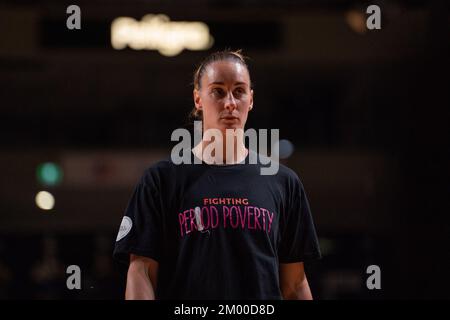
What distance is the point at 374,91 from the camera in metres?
7.68

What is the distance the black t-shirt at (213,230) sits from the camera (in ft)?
5.84

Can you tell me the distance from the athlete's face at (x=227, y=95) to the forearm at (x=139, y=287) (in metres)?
0.43

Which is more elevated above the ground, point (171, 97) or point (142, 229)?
point (171, 97)

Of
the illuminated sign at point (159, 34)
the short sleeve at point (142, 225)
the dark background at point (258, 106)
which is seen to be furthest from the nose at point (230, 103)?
the dark background at point (258, 106)

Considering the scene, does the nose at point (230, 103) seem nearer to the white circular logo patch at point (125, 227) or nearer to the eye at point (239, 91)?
the eye at point (239, 91)

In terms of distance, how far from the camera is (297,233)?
1.93 metres

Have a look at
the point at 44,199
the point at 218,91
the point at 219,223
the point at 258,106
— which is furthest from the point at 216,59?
the point at 44,199

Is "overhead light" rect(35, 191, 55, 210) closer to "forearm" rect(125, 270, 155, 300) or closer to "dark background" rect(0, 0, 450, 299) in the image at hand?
"dark background" rect(0, 0, 450, 299)

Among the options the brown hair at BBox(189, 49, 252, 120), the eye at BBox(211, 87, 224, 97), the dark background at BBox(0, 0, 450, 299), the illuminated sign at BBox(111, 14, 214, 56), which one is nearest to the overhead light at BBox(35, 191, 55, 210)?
the dark background at BBox(0, 0, 450, 299)

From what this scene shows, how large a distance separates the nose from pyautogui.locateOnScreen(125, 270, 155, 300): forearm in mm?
476

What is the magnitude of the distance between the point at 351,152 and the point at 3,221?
3979mm

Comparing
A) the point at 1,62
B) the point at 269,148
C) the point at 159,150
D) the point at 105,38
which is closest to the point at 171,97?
the point at 159,150
